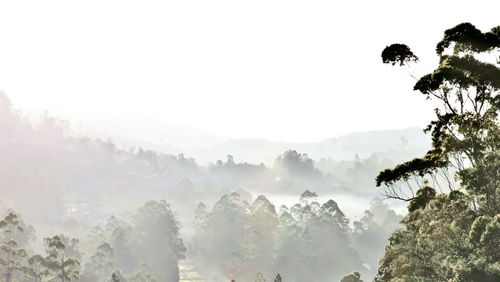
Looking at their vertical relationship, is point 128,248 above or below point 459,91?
below

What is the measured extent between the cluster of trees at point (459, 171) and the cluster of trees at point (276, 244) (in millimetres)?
64250

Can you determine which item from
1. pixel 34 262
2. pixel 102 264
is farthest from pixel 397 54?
pixel 102 264

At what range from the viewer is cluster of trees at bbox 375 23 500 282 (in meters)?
25.9

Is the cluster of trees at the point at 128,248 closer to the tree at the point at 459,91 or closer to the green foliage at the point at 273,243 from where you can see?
the green foliage at the point at 273,243

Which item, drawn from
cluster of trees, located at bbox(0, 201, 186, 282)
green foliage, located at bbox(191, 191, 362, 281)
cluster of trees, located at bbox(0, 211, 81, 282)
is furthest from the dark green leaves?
green foliage, located at bbox(191, 191, 362, 281)

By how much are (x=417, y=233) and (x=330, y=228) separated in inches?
2719

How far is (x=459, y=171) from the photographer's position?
102 ft

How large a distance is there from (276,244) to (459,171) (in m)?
77.0

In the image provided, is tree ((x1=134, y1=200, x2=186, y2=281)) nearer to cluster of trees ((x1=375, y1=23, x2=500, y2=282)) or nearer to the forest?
the forest

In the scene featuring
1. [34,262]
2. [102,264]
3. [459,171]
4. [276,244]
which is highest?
[459,171]

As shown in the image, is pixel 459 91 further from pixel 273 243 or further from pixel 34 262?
pixel 273 243

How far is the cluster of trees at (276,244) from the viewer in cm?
9906

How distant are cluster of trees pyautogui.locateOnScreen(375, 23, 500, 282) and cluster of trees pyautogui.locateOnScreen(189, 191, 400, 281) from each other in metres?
64.2

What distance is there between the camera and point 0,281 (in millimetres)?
63469
